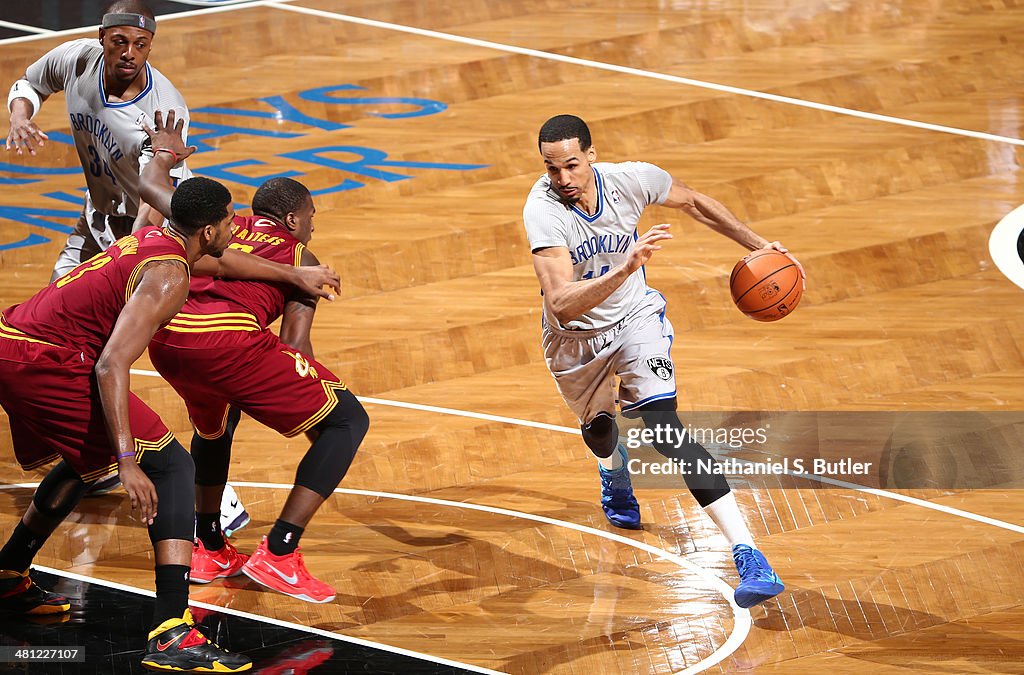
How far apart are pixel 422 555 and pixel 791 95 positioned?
5499 mm

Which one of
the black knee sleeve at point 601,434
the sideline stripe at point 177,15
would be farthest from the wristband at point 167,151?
the sideline stripe at point 177,15

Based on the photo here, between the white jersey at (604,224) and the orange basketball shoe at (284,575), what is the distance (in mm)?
1321

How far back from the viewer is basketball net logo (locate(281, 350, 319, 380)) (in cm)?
503

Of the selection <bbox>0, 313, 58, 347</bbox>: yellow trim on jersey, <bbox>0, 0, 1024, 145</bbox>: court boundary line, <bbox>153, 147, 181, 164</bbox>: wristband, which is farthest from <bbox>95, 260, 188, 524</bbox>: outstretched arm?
<bbox>0, 0, 1024, 145</bbox>: court boundary line

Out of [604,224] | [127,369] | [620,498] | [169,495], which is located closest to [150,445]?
[169,495]

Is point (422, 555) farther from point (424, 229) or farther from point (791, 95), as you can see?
point (791, 95)

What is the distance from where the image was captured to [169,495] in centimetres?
459

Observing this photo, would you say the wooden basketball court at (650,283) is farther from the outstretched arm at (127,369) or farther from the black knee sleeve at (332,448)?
the outstretched arm at (127,369)

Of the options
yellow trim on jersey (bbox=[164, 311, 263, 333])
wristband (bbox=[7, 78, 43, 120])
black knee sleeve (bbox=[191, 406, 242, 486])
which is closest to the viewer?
yellow trim on jersey (bbox=[164, 311, 263, 333])

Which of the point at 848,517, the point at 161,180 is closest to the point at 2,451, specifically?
the point at 161,180

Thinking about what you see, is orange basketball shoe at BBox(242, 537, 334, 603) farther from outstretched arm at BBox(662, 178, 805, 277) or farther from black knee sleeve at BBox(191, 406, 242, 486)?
outstretched arm at BBox(662, 178, 805, 277)

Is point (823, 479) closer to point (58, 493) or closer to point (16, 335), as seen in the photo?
point (58, 493)

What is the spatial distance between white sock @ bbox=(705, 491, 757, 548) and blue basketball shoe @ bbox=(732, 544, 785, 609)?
0.03m

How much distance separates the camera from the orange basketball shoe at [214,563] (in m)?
5.30
